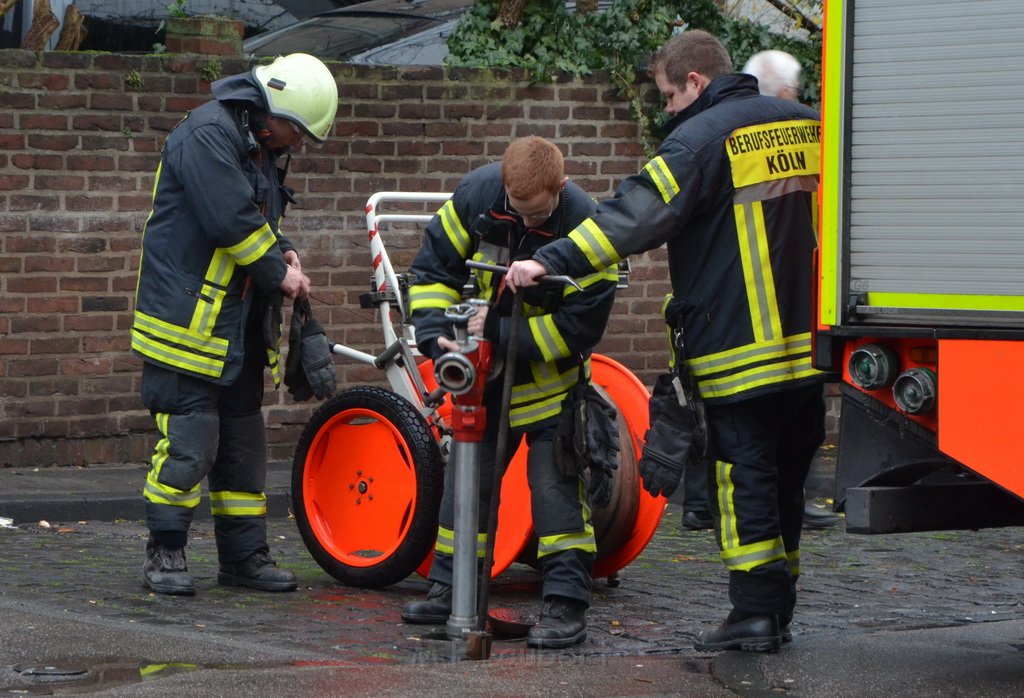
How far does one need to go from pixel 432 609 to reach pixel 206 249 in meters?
1.52

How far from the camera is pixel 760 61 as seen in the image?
7199 mm

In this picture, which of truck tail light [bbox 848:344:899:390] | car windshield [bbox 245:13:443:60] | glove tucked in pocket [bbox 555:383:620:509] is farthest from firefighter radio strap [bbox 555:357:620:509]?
car windshield [bbox 245:13:443:60]

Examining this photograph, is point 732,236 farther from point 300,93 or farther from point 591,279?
point 300,93

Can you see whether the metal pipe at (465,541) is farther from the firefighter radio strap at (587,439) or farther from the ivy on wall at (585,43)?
the ivy on wall at (585,43)

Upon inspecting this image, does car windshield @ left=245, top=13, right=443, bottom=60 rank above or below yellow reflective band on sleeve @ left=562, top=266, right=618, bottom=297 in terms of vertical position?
above

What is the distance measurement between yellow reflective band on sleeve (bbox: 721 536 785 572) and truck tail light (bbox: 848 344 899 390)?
69cm

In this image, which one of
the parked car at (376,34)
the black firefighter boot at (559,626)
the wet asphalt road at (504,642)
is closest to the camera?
the wet asphalt road at (504,642)

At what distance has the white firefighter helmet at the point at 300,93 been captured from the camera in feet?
20.0

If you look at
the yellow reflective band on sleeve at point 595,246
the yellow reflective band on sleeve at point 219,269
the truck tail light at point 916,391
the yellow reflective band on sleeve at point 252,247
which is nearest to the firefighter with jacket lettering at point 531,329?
the yellow reflective band on sleeve at point 595,246

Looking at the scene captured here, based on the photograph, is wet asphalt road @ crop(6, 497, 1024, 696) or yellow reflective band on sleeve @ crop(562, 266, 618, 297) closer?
wet asphalt road @ crop(6, 497, 1024, 696)

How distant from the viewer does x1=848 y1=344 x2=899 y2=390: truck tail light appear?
15.3ft

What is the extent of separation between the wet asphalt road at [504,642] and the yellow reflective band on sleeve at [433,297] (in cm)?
107

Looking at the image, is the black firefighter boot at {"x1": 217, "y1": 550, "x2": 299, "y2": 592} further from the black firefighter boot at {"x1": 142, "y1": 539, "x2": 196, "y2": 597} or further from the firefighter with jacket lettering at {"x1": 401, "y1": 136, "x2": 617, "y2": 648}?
the firefighter with jacket lettering at {"x1": 401, "y1": 136, "x2": 617, "y2": 648}

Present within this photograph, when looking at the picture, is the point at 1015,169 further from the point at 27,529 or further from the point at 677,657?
the point at 27,529
